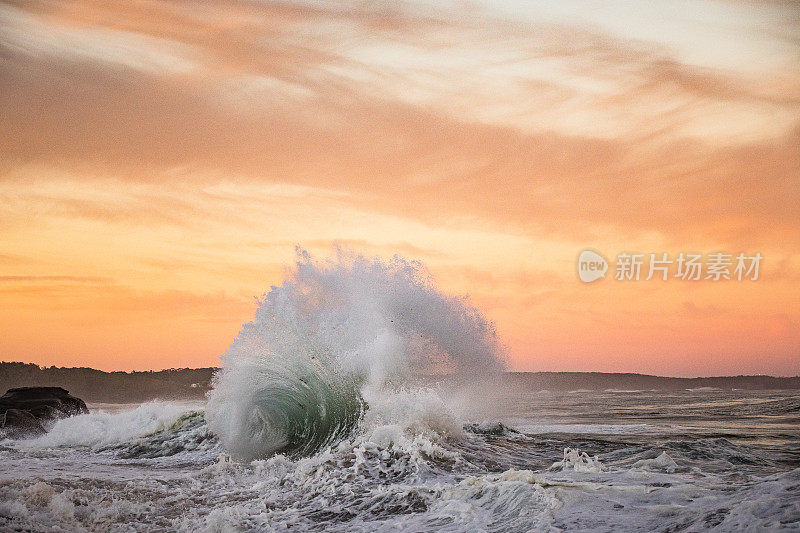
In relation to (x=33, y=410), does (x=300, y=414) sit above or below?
above

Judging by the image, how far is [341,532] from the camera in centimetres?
653

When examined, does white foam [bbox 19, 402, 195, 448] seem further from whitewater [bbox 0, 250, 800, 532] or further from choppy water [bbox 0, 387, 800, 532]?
choppy water [bbox 0, 387, 800, 532]

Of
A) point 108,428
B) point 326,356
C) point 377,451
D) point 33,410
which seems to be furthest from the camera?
point 33,410

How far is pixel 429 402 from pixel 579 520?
606 centimetres

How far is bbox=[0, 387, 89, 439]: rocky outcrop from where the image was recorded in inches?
736

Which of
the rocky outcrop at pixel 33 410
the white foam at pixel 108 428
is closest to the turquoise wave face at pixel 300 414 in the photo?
the white foam at pixel 108 428

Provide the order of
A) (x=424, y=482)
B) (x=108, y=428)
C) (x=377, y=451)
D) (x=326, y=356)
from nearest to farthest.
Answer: (x=424, y=482) < (x=377, y=451) < (x=326, y=356) < (x=108, y=428)

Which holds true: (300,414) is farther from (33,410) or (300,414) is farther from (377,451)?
(33,410)

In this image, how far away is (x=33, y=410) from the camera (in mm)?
20969

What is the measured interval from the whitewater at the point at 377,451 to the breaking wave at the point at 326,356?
0.04 meters

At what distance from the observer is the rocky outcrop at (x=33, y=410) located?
18688 millimetres

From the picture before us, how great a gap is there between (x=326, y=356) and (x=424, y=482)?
5.72 metres

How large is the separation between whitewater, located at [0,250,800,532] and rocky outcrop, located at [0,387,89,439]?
5.42ft

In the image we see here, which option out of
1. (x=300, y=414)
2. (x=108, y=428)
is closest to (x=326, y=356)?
(x=300, y=414)
